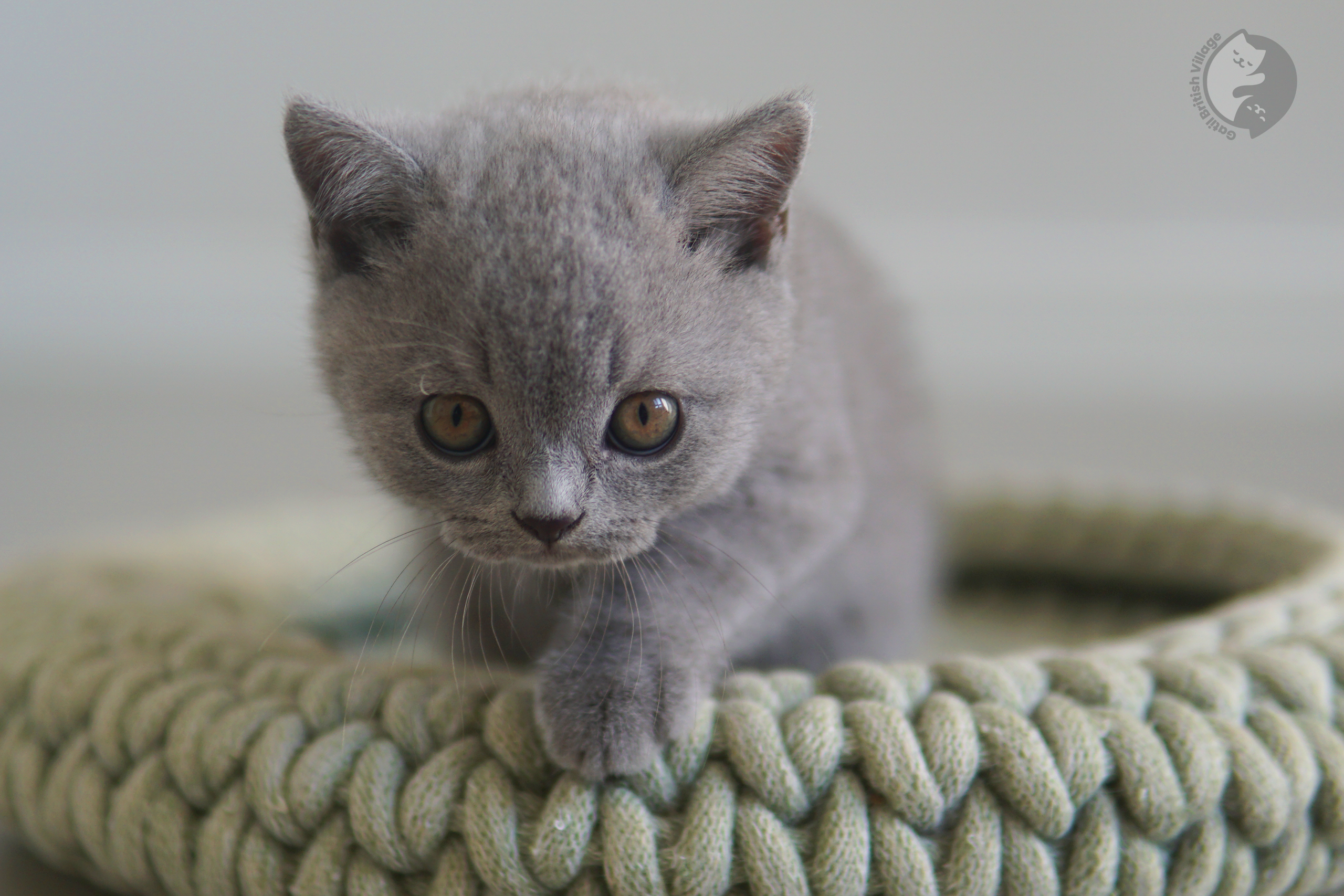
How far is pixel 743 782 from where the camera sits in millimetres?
705

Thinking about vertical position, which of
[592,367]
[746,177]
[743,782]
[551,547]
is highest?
[746,177]

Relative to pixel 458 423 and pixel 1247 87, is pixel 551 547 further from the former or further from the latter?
pixel 1247 87

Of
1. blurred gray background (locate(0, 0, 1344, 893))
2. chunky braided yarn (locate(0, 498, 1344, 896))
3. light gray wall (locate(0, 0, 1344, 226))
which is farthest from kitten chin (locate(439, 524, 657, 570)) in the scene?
light gray wall (locate(0, 0, 1344, 226))

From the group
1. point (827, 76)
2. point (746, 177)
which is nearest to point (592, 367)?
point (746, 177)

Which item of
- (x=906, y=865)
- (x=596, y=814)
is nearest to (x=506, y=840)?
(x=596, y=814)

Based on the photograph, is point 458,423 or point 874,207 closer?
point 458,423

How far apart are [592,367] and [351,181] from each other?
22 cm

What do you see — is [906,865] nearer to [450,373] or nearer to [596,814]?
[596,814]

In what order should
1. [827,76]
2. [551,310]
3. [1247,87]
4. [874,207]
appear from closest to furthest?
[551,310], [1247,87], [827,76], [874,207]

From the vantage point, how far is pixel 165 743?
0.80 meters

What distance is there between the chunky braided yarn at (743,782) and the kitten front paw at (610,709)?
16 millimetres

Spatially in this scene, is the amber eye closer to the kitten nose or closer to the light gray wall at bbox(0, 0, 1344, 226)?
the kitten nose

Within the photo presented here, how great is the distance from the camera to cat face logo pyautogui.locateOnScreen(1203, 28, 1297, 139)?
127cm

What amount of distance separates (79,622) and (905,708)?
722 mm
